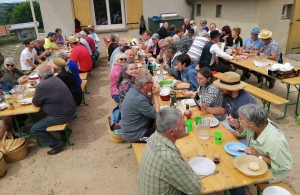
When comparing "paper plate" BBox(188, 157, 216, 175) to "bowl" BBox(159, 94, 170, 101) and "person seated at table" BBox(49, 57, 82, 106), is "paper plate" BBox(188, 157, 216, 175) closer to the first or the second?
"bowl" BBox(159, 94, 170, 101)

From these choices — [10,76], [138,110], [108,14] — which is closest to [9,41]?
[108,14]

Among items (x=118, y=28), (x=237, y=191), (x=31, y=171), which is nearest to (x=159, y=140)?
(x=237, y=191)

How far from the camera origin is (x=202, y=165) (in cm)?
248

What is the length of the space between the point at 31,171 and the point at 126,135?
1937 millimetres

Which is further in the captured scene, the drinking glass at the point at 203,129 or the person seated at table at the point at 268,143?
the drinking glass at the point at 203,129

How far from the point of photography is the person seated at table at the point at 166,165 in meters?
2.06

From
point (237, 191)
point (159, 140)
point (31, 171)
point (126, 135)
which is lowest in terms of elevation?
point (31, 171)

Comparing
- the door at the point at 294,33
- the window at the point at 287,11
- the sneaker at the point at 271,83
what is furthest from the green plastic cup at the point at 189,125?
the door at the point at 294,33

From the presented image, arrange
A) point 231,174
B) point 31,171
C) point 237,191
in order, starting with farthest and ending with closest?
point 31,171
point 237,191
point 231,174

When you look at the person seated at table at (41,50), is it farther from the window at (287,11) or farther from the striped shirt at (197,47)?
the window at (287,11)

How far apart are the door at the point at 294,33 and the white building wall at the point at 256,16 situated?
0.18 m

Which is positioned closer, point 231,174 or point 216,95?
point 231,174

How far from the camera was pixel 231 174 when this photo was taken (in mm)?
2367

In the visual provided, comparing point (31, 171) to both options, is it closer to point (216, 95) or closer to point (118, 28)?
point (216, 95)
